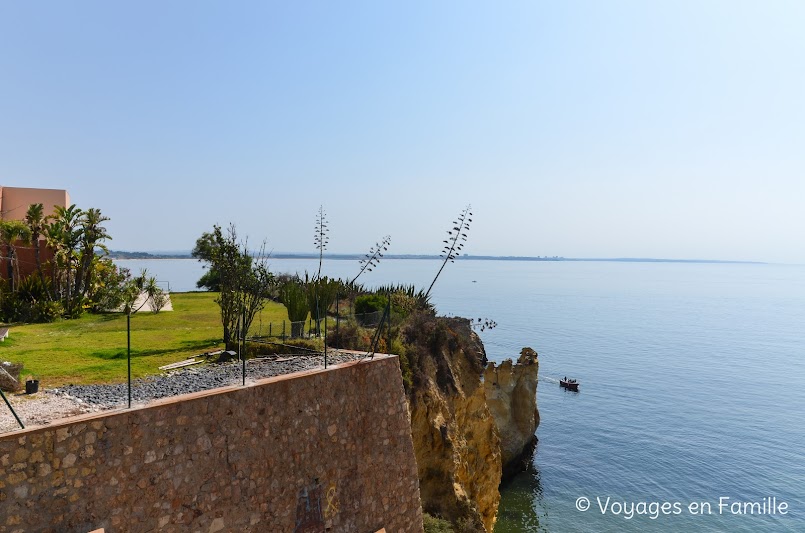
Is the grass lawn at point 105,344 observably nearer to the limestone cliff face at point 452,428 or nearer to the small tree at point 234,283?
the small tree at point 234,283

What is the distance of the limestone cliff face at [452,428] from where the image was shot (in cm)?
1862

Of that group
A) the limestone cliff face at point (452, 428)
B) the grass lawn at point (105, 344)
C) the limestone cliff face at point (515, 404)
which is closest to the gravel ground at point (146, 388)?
the grass lawn at point (105, 344)

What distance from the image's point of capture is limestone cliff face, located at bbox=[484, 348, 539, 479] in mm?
34000

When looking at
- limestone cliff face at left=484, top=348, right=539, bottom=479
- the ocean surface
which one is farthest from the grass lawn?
the ocean surface

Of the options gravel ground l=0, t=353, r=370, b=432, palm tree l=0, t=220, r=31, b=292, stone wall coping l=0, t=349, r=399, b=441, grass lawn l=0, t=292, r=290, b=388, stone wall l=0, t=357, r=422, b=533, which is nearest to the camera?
stone wall coping l=0, t=349, r=399, b=441

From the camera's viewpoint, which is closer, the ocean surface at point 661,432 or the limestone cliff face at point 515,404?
the ocean surface at point 661,432

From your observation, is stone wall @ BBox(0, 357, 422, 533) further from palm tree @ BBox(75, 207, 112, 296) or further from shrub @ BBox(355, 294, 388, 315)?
palm tree @ BBox(75, 207, 112, 296)

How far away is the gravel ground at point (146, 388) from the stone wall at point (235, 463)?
0.64 metres

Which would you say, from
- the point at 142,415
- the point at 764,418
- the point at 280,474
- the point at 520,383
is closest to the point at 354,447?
the point at 280,474

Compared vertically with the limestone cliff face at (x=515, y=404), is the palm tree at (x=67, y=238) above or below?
above

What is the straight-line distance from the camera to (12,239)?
2422cm

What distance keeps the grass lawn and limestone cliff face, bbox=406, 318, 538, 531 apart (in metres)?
6.96

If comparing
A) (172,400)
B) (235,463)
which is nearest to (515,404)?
(235,463)

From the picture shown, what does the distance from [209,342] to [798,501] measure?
1364 inches
